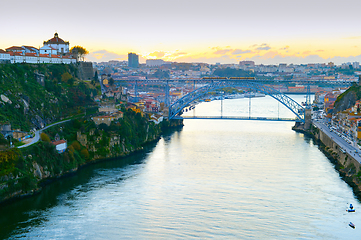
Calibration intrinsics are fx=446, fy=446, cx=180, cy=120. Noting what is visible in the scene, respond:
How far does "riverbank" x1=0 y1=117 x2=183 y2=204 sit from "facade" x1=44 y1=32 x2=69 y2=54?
956 cm

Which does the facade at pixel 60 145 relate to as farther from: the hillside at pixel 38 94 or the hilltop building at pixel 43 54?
the hilltop building at pixel 43 54

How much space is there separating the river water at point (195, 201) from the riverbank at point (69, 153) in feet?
1.36

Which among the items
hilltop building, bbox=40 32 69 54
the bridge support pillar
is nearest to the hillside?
hilltop building, bbox=40 32 69 54

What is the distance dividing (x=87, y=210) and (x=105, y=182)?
287 cm

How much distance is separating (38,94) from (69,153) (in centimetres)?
524

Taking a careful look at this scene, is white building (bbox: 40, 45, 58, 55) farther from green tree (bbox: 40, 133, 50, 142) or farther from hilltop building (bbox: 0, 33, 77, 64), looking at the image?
green tree (bbox: 40, 133, 50, 142)

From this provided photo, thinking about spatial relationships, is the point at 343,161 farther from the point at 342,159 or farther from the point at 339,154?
the point at 339,154

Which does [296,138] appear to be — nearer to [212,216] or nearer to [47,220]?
[212,216]

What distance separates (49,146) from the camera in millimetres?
15477

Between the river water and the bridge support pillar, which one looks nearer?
the river water

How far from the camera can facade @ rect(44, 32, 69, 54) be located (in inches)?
1173

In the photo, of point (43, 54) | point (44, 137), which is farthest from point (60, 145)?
point (43, 54)

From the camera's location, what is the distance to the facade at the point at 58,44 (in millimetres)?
29797

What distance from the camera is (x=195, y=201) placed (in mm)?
12750
